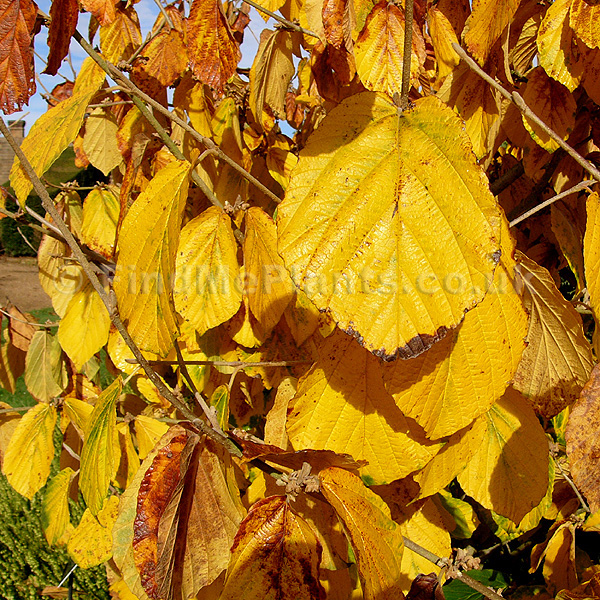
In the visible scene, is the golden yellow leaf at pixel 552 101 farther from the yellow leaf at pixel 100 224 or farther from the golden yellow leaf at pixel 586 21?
the yellow leaf at pixel 100 224

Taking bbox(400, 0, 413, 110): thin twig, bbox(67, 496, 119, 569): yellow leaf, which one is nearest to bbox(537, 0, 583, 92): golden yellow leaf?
bbox(400, 0, 413, 110): thin twig

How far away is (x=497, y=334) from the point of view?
576 mm

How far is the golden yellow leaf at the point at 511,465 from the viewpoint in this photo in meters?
0.74

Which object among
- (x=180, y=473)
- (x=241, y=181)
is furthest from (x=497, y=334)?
(x=241, y=181)

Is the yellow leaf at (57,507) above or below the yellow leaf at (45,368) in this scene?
below

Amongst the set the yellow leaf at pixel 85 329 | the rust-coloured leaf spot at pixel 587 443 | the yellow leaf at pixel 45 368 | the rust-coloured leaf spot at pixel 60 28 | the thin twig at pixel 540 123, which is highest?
the rust-coloured leaf spot at pixel 60 28

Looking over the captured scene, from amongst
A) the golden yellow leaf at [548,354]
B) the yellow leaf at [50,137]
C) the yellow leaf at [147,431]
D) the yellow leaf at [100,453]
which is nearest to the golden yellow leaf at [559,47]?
the golden yellow leaf at [548,354]

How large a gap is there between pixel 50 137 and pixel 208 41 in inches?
17.0

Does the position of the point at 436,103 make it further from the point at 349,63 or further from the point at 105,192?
the point at 105,192

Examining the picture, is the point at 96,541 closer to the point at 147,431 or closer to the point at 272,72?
the point at 147,431

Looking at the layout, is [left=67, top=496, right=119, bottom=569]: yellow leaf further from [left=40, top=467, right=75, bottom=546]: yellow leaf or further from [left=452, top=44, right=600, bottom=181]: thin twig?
[left=452, top=44, right=600, bottom=181]: thin twig

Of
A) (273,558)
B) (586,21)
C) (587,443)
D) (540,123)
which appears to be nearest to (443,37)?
(586,21)

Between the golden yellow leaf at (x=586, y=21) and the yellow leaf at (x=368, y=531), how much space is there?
734 millimetres

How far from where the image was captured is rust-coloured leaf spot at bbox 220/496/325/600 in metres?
0.54
